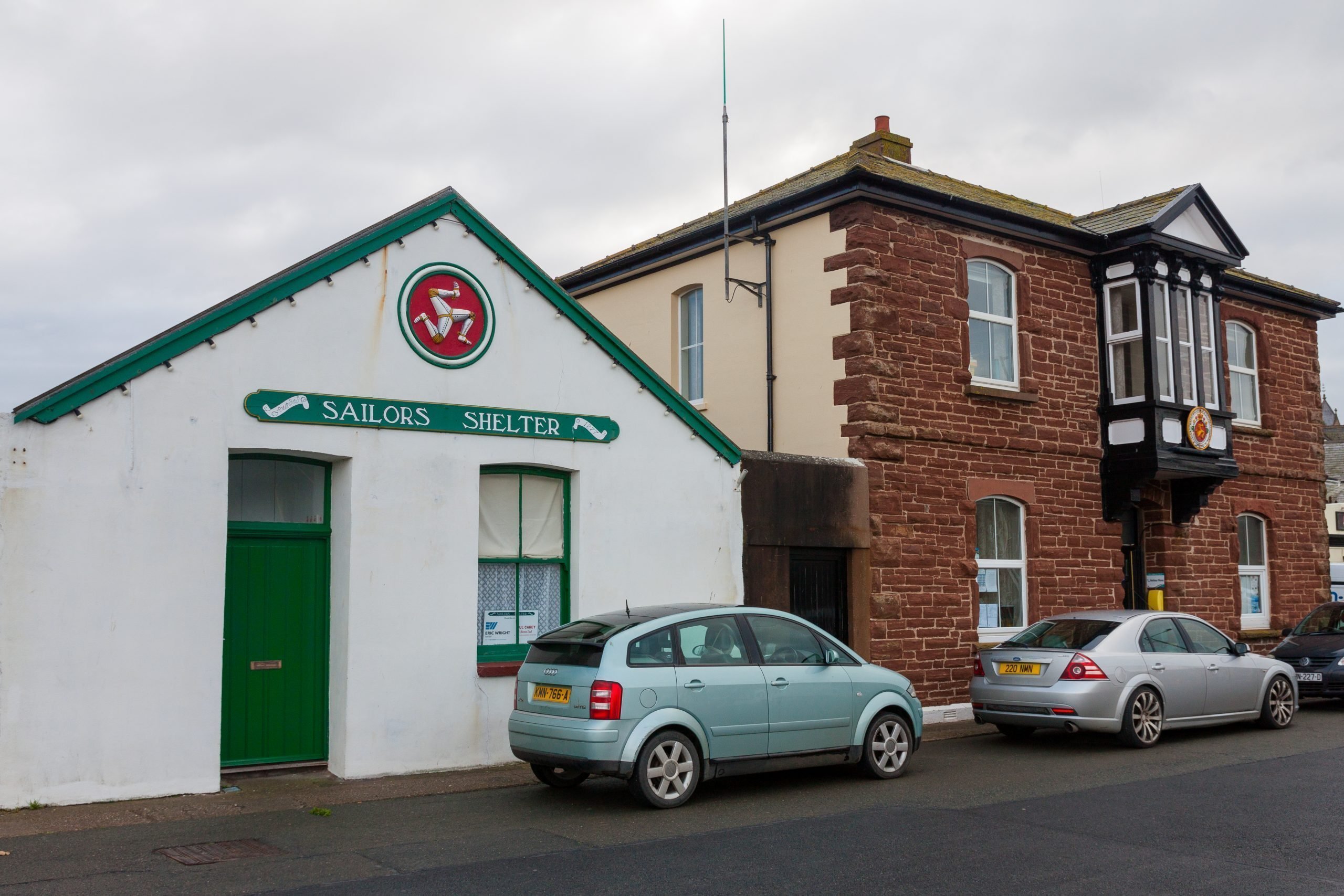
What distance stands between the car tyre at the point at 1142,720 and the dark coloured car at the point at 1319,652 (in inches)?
147

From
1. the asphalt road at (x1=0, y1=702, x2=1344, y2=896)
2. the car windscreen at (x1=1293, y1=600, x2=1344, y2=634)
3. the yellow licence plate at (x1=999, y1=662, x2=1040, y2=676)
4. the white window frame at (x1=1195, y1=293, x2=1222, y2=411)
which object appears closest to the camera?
the asphalt road at (x1=0, y1=702, x2=1344, y2=896)

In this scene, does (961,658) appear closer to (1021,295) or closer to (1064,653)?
(1064,653)

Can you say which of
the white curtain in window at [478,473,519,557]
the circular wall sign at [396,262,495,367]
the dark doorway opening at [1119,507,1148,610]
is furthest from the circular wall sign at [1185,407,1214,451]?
the circular wall sign at [396,262,495,367]

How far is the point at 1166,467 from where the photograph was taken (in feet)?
54.6

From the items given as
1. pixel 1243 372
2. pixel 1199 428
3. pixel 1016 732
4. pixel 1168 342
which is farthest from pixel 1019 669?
pixel 1243 372

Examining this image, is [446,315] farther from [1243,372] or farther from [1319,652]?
[1243,372]

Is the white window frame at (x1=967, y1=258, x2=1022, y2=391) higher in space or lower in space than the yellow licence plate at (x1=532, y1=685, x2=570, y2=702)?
higher

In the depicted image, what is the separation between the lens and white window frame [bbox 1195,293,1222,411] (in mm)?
17984

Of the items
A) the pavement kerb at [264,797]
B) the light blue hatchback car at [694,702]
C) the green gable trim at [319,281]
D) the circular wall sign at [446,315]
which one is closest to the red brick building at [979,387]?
the green gable trim at [319,281]

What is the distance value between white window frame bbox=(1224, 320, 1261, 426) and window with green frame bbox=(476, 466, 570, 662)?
43.2 ft

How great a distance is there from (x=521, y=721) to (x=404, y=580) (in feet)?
6.97

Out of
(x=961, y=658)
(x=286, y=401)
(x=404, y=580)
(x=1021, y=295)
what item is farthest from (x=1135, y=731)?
(x=286, y=401)

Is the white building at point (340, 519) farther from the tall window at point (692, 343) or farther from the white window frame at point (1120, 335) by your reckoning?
the white window frame at point (1120, 335)

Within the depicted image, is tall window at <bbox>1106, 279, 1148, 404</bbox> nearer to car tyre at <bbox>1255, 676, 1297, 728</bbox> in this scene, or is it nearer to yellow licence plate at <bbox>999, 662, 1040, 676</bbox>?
car tyre at <bbox>1255, 676, 1297, 728</bbox>
